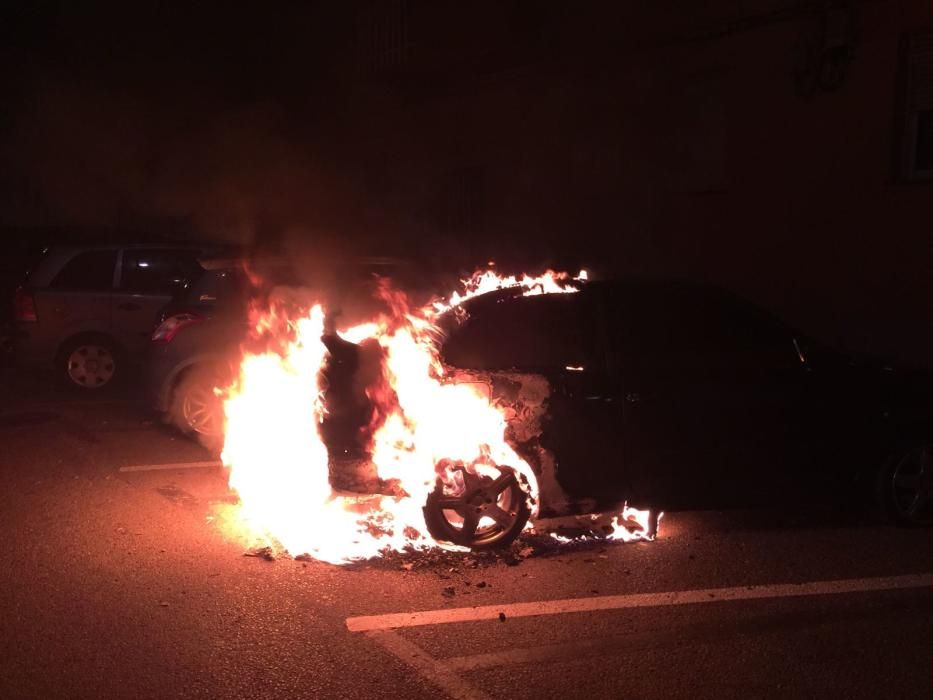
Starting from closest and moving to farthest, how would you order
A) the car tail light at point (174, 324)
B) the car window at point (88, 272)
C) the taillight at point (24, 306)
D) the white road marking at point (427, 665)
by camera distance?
the white road marking at point (427, 665) → the car tail light at point (174, 324) → the taillight at point (24, 306) → the car window at point (88, 272)

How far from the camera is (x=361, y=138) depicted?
16672mm

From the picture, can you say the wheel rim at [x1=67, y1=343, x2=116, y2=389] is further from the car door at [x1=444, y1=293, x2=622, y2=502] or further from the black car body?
the car door at [x1=444, y1=293, x2=622, y2=502]

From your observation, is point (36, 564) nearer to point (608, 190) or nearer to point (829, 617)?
point (829, 617)

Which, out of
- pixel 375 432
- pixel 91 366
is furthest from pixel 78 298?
pixel 375 432

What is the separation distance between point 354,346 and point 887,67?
6.68 metres

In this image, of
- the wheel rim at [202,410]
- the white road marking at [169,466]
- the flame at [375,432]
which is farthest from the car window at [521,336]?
the wheel rim at [202,410]

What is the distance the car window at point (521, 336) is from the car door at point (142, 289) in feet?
20.9

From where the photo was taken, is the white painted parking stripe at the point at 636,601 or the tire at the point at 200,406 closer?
the white painted parking stripe at the point at 636,601

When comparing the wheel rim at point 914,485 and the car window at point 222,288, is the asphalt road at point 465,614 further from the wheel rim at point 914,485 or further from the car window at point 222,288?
the car window at point 222,288

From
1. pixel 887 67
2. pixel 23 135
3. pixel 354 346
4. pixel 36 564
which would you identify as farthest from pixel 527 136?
pixel 23 135

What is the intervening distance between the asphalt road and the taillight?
4.99 m

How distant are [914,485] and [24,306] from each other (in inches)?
370

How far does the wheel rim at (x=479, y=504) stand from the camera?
17.5 feet

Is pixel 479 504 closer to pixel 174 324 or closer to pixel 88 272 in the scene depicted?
pixel 174 324
